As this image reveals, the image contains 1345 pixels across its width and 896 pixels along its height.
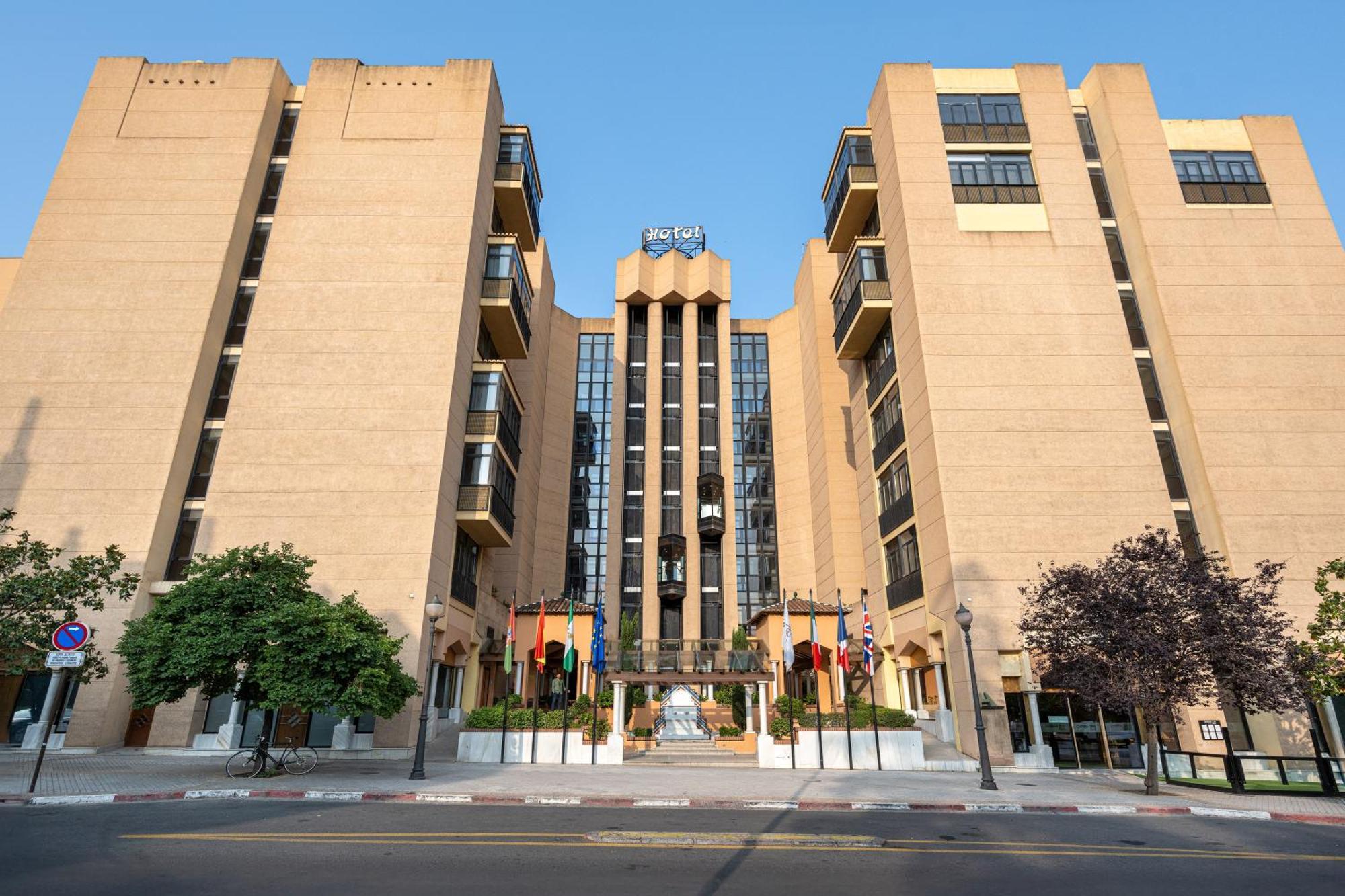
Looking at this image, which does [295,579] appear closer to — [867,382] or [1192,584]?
[1192,584]

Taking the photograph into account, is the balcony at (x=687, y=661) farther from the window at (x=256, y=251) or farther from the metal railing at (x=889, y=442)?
the window at (x=256, y=251)

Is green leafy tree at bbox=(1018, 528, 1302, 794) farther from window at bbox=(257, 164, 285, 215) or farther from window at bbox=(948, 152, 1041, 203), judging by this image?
window at bbox=(257, 164, 285, 215)

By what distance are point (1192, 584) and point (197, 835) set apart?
80.7 ft

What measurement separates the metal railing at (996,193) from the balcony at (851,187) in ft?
16.5

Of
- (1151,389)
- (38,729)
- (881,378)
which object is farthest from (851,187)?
(38,729)

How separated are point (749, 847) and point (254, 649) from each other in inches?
673

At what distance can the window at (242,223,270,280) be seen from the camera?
1436 inches

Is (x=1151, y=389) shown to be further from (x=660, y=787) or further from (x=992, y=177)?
(x=660, y=787)

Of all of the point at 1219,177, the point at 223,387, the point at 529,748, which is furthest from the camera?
the point at 1219,177

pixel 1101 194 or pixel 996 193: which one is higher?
pixel 1101 194

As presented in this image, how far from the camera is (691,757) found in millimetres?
28766

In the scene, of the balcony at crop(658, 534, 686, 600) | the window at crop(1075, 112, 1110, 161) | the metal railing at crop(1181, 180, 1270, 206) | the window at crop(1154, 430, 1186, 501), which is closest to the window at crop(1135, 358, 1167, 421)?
the window at crop(1154, 430, 1186, 501)

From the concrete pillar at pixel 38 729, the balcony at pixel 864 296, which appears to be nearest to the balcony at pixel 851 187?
the balcony at pixel 864 296

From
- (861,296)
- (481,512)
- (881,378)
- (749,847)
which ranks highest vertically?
(861,296)
